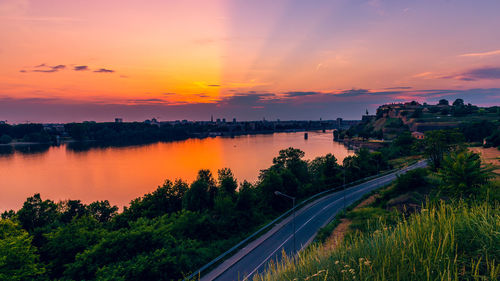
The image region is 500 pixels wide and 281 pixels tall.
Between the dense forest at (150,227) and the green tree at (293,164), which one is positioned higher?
the green tree at (293,164)

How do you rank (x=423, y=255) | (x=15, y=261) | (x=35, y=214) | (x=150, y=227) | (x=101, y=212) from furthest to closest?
(x=101, y=212), (x=35, y=214), (x=150, y=227), (x=15, y=261), (x=423, y=255)

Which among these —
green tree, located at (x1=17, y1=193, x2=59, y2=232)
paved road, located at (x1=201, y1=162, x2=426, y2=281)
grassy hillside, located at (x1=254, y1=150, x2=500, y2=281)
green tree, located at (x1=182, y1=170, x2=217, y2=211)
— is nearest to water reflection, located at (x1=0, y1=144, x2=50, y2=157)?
green tree, located at (x1=17, y1=193, x2=59, y2=232)

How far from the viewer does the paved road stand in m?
21.3

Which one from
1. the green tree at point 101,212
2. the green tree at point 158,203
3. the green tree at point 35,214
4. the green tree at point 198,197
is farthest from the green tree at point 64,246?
the green tree at point 198,197

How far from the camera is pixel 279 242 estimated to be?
86.9 feet

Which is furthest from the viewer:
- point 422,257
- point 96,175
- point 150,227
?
point 96,175

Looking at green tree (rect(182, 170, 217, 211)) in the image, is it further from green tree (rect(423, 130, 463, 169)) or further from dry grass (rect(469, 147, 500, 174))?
green tree (rect(423, 130, 463, 169))

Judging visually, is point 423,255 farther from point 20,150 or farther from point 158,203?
point 20,150

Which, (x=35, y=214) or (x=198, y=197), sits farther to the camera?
(x=198, y=197)

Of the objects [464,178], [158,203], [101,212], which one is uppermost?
[464,178]

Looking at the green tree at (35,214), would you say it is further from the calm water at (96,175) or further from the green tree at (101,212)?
the calm water at (96,175)

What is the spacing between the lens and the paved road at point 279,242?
2128 cm

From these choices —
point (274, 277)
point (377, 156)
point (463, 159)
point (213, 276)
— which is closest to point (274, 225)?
point (213, 276)

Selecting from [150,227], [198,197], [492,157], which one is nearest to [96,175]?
[198,197]
